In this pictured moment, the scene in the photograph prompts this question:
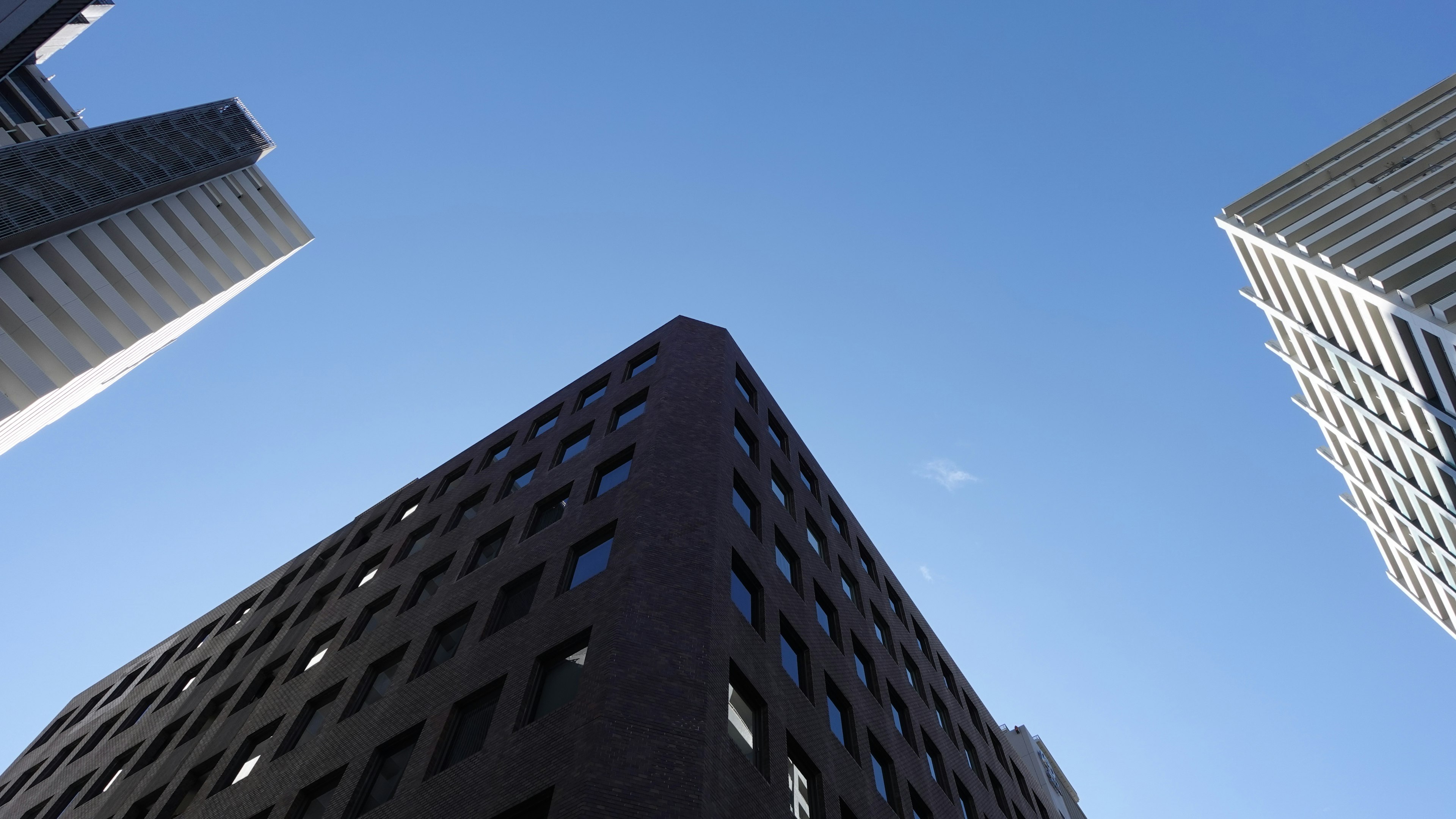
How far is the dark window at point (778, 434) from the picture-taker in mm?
31609

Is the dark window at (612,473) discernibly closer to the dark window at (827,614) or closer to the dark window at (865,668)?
the dark window at (827,614)

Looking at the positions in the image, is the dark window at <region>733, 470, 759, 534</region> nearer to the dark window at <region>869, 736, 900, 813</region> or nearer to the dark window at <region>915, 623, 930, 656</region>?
the dark window at <region>869, 736, 900, 813</region>

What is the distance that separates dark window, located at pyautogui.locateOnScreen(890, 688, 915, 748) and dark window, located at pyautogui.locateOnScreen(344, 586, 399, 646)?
56.2 feet

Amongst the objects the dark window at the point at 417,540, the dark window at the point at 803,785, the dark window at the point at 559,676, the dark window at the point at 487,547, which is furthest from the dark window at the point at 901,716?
the dark window at the point at 417,540

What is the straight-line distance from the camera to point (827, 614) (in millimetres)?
26219

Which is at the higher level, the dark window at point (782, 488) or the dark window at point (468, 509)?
the dark window at point (468, 509)

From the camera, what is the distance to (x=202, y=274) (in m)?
40.7

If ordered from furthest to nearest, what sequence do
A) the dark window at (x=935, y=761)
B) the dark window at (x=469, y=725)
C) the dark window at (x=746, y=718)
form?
1. the dark window at (x=935, y=761)
2. the dark window at (x=469, y=725)
3. the dark window at (x=746, y=718)

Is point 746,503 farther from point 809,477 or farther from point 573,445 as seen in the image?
point 809,477

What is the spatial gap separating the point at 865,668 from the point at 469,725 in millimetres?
13850

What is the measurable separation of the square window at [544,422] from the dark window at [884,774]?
698 inches

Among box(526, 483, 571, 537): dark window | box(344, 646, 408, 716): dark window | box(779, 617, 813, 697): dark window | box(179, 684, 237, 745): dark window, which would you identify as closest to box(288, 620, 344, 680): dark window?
box(179, 684, 237, 745): dark window

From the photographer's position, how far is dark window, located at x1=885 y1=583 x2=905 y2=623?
34875 mm

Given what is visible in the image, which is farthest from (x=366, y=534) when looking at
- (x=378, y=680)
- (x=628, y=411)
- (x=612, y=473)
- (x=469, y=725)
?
(x=469, y=725)
